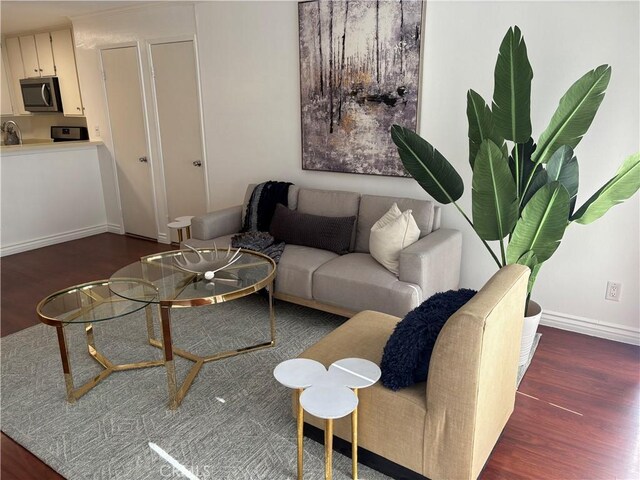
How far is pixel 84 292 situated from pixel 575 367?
2.90 metres

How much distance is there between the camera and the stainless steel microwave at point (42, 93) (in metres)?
5.85

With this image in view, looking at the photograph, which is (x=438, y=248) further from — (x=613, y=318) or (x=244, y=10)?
(x=244, y=10)

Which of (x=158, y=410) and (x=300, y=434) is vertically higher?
(x=300, y=434)

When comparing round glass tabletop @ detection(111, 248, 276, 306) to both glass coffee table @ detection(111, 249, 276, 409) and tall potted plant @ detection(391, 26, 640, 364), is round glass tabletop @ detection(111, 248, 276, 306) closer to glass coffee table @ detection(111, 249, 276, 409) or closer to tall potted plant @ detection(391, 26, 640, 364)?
glass coffee table @ detection(111, 249, 276, 409)

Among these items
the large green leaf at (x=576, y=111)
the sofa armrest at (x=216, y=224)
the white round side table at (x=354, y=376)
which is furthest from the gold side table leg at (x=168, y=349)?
the large green leaf at (x=576, y=111)

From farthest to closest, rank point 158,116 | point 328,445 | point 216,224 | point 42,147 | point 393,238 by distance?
point 42,147 < point 158,116 < point 216,224 < point 393,238 < point 328,445

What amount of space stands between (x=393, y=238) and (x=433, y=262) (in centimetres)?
30

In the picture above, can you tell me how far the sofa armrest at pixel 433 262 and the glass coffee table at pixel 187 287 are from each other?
826mm

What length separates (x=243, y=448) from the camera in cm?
203

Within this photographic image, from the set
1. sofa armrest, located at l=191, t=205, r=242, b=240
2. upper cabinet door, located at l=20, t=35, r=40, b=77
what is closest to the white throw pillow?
sofa armrest, located at l=191, t=205, r=242, b=240

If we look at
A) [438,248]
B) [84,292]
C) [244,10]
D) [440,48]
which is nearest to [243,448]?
[84,292]

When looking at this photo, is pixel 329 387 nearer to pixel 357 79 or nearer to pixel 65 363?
pixel 65 363

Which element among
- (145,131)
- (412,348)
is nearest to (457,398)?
(412,348)

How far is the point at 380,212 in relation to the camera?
11.1ft
